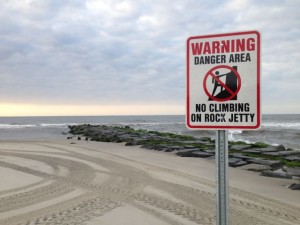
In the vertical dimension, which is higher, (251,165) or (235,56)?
(235,56)

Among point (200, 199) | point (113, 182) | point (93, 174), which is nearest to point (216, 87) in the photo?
point (200, 199)

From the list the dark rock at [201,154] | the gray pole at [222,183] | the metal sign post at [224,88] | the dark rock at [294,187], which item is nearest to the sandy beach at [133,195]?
the dark rock at [294,187]

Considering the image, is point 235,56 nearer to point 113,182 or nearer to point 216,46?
point 216,46

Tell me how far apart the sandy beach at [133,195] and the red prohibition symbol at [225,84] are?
407cm

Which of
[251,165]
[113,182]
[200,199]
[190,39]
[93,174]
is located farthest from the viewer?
[251,165]

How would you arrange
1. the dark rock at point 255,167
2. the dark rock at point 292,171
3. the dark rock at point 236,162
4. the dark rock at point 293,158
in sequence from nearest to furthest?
the dark rock at point 292,171 → the dark rock at point 255,167 → the dark rock at point 236,162 → the dark rock at point 293,158

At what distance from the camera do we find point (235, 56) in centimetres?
197

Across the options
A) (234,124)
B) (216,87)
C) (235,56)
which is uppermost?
(235,56)

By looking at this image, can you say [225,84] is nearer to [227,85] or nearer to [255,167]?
[227,85]

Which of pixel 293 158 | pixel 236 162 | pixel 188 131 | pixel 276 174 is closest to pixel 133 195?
pixel 276 174

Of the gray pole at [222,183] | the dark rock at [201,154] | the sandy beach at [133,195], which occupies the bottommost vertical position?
the sandy beach at [133,195]

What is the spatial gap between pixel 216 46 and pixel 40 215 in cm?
518

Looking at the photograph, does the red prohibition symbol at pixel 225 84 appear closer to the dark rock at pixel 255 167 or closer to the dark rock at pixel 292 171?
the dark rock at pixel 292 171

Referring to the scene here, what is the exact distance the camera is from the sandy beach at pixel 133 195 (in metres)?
5.91
